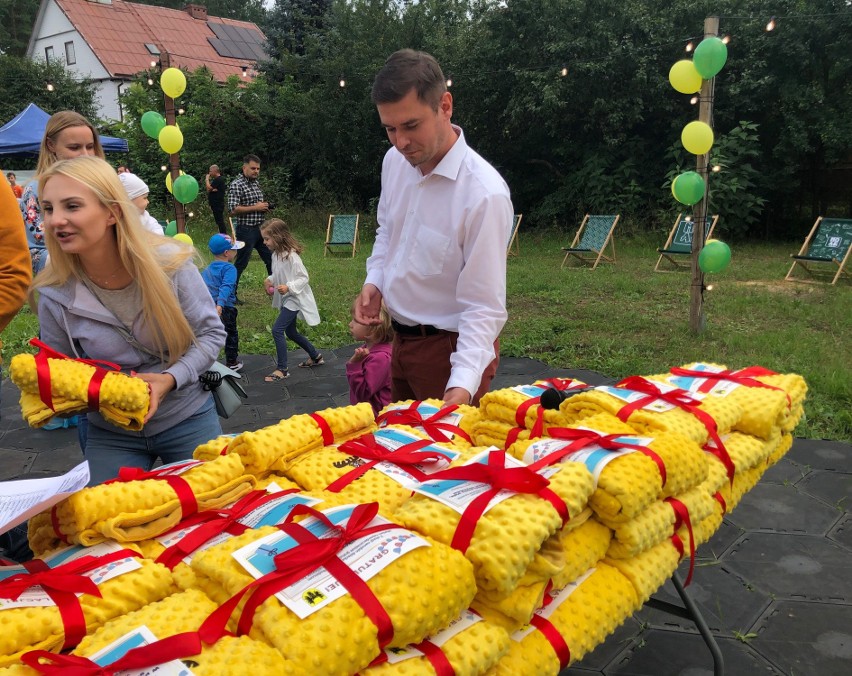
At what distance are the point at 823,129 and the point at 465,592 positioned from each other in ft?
51.3

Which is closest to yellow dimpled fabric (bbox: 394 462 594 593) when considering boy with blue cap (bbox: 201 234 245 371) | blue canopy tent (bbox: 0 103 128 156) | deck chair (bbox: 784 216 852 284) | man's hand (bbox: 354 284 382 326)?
man's hand (bbox: 354 284 382 326)

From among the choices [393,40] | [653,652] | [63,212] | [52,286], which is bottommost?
[653,652]

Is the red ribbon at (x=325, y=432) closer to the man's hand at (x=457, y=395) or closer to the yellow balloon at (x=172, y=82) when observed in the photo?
the man's hand at (x=457, y=395)

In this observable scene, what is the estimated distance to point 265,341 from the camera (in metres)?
7.25

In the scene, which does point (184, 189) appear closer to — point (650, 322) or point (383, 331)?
point (383, 331)

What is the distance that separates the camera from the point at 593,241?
12.0 metres

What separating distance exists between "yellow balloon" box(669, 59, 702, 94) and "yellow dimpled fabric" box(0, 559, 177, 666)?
6494 mm

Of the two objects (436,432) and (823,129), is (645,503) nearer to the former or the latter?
(436,432)

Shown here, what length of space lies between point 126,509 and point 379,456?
567mm

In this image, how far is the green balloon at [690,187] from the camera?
643 cm

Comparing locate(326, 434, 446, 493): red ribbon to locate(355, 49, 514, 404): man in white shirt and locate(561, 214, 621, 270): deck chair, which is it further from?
locate(561, 214, 621, 270): deck chair

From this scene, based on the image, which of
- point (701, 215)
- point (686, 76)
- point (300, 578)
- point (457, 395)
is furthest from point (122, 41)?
point (300, 578)

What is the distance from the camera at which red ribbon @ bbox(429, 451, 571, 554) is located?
128 cm

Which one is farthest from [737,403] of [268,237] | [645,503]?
[268,237]
